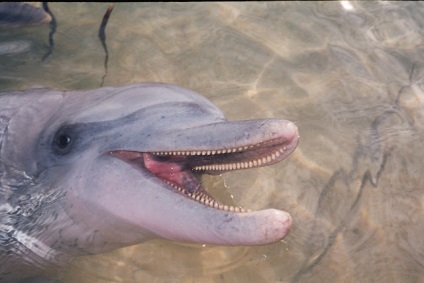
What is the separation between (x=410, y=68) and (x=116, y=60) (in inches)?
135

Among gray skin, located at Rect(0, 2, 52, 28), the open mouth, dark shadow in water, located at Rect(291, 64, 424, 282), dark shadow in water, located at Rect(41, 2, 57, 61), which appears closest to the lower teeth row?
the open mouth

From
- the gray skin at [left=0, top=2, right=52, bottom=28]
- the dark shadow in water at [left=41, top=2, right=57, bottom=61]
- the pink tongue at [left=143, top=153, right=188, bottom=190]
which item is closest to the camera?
the pink tongue at [left=143, top=153, right=188, bottom=190]

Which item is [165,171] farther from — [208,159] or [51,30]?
[51,30]

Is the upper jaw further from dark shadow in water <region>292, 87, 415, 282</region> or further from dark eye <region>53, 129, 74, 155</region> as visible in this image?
dark shadow in water <region>292, 87, 415, 282</region>

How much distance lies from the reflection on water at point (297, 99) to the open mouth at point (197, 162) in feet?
2.58

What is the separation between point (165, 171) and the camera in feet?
11.6

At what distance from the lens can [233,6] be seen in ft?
21.7

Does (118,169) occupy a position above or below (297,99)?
above

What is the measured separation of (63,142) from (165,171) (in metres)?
0.81

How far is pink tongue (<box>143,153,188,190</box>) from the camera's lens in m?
3.49

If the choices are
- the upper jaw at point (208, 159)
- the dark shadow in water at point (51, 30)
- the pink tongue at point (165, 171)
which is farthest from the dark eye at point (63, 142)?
the dark shadow in water at point (51, 30)

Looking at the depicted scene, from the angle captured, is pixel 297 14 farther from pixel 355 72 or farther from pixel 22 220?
pixel 22 220

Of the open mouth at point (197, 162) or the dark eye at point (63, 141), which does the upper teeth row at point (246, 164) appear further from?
the dark eye at point (63, 141)

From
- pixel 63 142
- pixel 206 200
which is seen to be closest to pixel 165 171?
pixel 206 200
